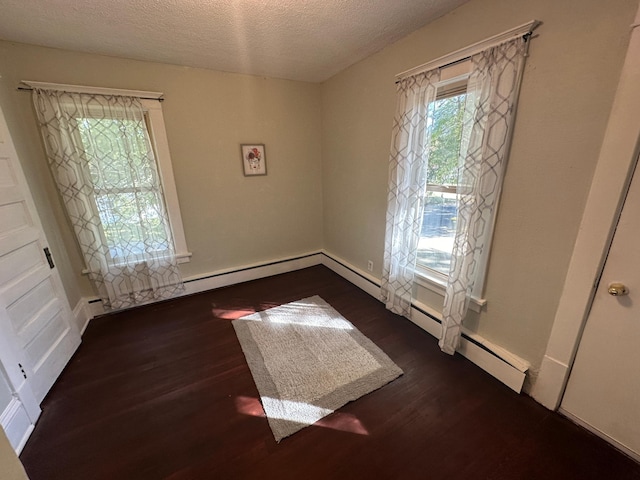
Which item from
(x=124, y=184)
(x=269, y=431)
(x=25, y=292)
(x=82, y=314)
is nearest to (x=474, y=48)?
(x=269, y=431)

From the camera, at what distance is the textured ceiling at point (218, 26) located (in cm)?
151

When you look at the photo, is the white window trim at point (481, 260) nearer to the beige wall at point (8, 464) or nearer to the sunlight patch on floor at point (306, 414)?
the sunlight patch on floor at point (306, 414)

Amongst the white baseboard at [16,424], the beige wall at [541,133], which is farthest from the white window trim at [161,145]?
the beige wall at [541,133]

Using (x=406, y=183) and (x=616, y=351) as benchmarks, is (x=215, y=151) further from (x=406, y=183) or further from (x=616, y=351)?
(x=616, y=351)

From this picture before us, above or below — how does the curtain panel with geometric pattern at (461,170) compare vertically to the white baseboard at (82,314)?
above

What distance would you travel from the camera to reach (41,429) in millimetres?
1440

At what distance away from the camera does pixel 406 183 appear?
Answer: 2.04 m

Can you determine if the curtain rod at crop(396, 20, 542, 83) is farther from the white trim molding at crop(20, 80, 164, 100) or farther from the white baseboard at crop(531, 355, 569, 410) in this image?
the white trim molding at crop(20, 80, 164, 100)

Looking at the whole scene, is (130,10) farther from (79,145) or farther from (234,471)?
(234,471)

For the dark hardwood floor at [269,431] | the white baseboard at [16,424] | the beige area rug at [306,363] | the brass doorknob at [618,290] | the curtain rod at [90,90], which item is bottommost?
the dark hardwood floor at [269,431]

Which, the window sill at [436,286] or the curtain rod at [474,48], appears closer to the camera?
the curtain rod at [474,48]

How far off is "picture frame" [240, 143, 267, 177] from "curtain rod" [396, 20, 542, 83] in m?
1.62

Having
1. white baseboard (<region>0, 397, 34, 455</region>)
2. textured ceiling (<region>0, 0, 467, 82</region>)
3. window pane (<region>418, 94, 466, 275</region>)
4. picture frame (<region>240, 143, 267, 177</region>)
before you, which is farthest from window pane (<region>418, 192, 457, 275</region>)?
white baseboard (<region>0, 397, 34, 455</region>)

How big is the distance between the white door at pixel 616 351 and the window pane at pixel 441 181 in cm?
83
